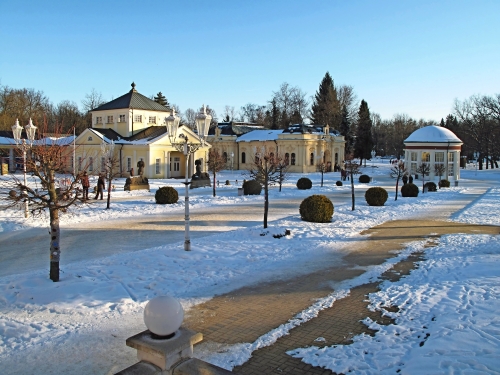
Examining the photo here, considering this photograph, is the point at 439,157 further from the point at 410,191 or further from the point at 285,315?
the point at 285,315

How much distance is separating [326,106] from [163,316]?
78.1 metres

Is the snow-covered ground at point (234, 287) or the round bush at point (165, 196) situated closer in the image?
the snow-covered ground at point (234, 287)

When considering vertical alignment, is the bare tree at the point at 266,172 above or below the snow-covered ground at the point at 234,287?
above

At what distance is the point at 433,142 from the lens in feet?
151

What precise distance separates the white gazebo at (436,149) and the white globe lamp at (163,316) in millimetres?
45788

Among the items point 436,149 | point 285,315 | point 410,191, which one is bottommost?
point 285,315

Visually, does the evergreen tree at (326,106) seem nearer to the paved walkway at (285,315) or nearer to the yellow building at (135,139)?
the yellow building at (135,139)

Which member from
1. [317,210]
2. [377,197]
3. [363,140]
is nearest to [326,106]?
[363,140]

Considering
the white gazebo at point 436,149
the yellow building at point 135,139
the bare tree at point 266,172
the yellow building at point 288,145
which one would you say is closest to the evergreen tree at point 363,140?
the yellow building at point 288,145

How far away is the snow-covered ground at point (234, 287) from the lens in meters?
5.93

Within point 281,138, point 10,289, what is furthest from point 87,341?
point 281,138

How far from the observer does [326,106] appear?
7919 centimetres

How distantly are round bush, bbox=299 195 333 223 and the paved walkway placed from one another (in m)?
5.50

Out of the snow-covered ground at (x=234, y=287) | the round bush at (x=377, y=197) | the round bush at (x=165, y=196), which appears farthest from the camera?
the round bush at (x=377, y=197)
